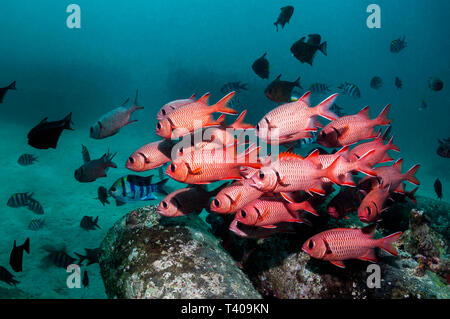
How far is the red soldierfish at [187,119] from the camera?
2514mm

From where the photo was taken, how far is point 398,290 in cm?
241

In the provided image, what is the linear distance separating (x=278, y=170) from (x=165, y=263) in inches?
58.2

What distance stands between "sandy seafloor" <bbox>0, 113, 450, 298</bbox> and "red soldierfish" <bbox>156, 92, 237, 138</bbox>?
2038 mm

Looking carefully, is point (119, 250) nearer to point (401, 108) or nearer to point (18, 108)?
point (18, 108)

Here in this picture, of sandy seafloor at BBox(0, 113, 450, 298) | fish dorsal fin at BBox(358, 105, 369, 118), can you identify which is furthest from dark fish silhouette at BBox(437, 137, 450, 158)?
sandy seafloor at BBox(0, 113, 450, 298)

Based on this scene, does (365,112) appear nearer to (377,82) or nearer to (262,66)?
(262,66)

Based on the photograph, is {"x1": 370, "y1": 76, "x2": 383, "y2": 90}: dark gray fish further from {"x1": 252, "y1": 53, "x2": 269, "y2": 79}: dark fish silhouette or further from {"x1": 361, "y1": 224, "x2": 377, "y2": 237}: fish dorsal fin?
{"x1": 361, "y1": 224, "x2": 377, "y2": 237}: fish dorsal fin

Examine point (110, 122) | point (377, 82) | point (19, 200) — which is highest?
point (377, 82)

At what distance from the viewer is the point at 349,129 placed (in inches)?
107

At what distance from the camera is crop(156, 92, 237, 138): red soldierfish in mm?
2514

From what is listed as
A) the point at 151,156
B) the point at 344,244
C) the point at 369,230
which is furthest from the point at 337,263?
the point at 151,156

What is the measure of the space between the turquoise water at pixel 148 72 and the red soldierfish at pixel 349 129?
4722 millimetres

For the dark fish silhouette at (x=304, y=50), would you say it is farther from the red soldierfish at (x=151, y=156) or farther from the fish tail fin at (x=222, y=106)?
the red soldierfish at (x=151, y=156)
